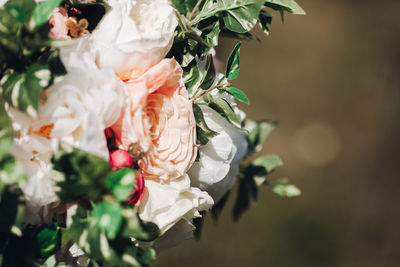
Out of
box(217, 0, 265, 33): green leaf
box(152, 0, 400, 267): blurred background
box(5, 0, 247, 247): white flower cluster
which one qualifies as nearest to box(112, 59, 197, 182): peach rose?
box(5, 0, 247, 247): white flower cluster

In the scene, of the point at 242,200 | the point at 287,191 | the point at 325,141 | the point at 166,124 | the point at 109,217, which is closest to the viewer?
the point at 109,217

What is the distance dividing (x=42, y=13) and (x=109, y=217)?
0.20 metres

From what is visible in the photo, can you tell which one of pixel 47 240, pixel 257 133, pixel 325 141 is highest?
pixel 47 240

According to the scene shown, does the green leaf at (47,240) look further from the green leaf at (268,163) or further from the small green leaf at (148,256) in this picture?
the green leaf at (268,163)

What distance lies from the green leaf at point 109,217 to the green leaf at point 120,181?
1 centimetres

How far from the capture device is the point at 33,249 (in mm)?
448

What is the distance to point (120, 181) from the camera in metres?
0.41

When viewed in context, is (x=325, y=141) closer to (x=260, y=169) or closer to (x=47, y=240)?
(x=260, y=169)

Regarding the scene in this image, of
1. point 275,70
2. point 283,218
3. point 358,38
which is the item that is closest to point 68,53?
point 283,218

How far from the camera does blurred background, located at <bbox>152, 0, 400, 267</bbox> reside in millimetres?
1983

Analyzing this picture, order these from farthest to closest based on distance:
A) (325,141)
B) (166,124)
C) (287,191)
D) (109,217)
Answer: (325,141), (287,191), (166,124), (109,217)

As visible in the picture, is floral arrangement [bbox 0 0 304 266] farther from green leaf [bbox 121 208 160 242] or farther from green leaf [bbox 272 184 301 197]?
green leaf [bbox 272 184 301 197]

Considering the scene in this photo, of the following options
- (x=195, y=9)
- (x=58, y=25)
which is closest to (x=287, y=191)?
(x=195, y=9)

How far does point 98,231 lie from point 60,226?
99 millimetres
